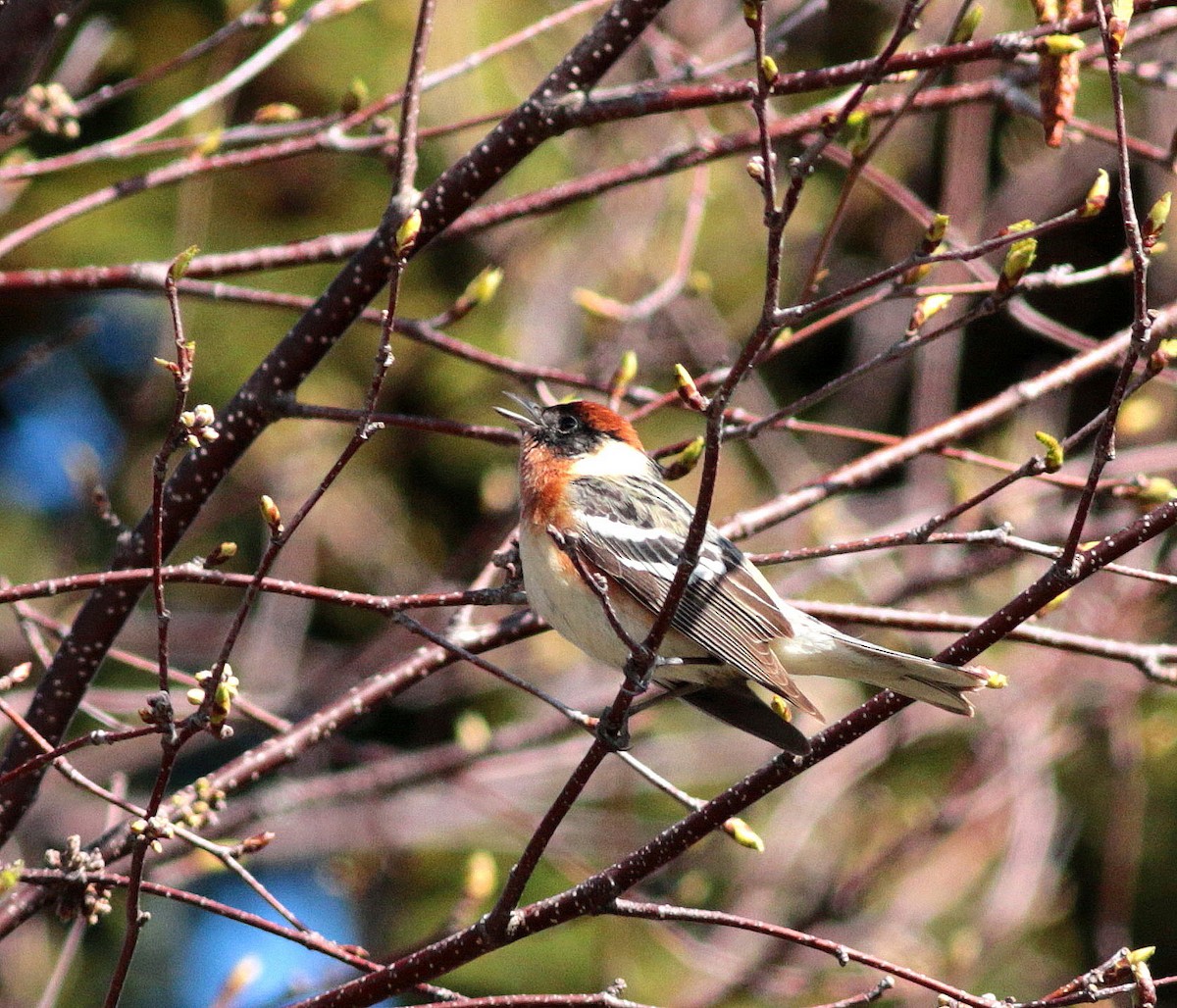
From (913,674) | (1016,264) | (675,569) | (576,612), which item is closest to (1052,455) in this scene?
(1016,264)

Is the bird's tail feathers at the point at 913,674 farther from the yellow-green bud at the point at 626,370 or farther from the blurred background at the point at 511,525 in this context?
the blurred background at the point at 511,525

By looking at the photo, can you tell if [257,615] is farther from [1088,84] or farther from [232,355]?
[1088,84]

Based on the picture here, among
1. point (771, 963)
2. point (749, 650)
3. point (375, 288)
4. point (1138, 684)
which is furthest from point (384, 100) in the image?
point (1138, 684)

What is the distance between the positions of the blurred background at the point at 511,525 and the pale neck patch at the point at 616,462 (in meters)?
1.25

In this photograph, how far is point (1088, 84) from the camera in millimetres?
8523

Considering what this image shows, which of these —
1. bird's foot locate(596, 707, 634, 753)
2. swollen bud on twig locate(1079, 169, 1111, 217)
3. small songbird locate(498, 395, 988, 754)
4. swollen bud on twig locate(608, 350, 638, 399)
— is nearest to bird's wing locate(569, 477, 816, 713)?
small songbird locate(498, 395, 988, 754)

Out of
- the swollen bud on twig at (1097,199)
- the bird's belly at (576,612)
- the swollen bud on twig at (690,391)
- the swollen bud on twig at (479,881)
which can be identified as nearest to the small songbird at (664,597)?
the bird's belly at (576,612)

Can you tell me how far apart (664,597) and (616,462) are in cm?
87

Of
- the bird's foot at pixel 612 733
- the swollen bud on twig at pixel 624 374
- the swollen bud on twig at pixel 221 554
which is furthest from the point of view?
the swollen bud on twig at pixel 624 374

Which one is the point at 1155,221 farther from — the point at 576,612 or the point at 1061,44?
the point at 576,612

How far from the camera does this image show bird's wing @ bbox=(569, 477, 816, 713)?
3492 millimetres

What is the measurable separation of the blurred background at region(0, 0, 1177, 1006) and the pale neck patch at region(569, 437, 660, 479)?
4.09 feet

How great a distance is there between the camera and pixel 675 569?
3566 millimetres

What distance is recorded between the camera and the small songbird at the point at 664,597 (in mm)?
3398
